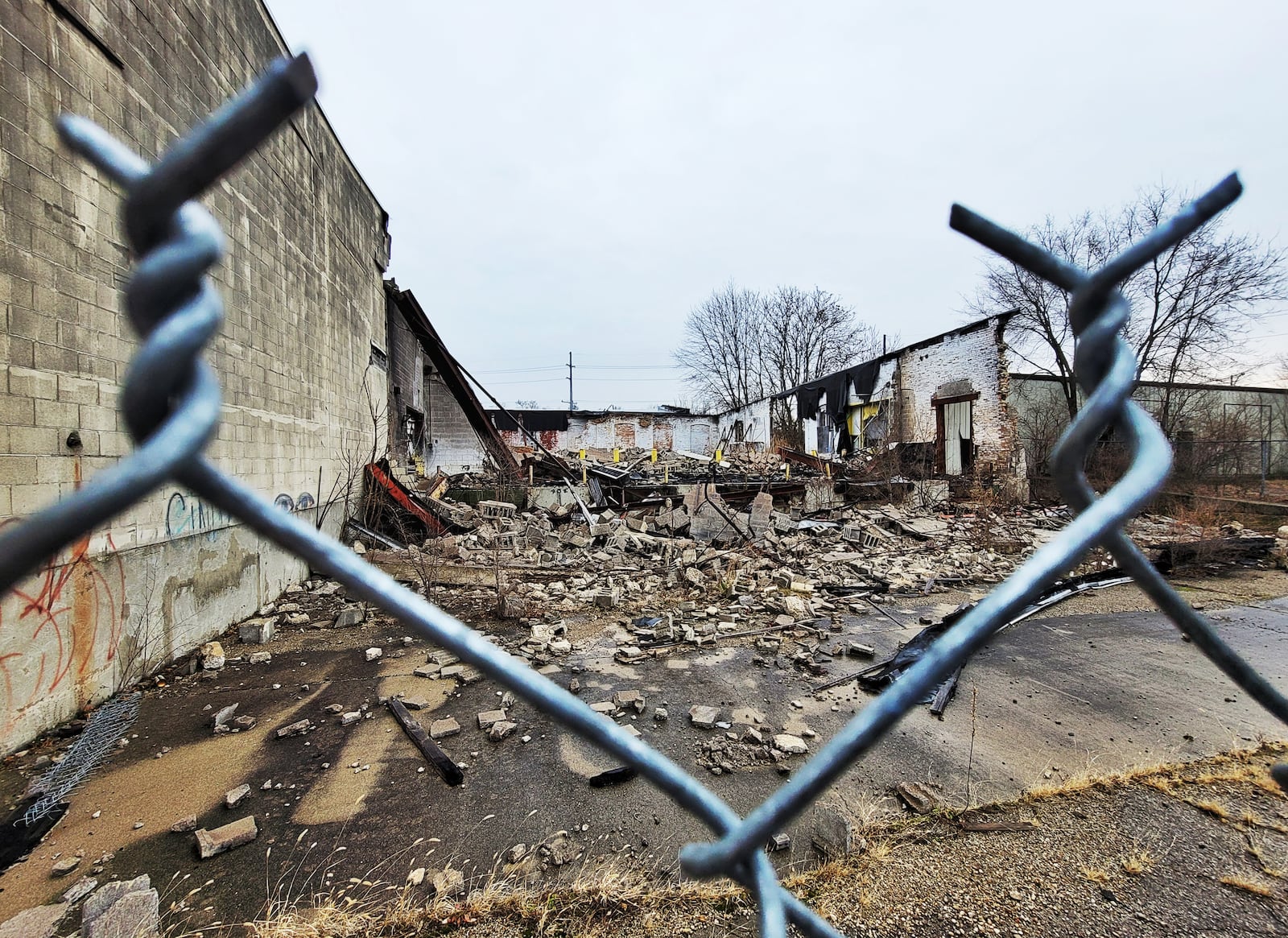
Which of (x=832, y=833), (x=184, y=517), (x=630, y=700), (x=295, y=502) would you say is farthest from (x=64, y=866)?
(x=295, y=502)

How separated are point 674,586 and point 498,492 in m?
5.38

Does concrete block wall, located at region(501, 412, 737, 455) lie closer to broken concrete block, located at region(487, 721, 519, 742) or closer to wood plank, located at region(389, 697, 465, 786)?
wood plank, located at region(389, 697, 465, 786)

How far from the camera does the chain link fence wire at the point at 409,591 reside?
→ 0.40m

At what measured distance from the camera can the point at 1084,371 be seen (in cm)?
58

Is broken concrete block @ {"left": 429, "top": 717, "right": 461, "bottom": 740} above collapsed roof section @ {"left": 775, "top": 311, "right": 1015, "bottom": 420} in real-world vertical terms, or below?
below

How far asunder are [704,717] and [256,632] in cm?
420

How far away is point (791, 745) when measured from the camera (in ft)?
10.6

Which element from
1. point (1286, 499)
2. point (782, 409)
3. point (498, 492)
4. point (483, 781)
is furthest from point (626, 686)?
point (782, 409)

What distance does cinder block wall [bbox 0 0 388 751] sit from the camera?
3.03 metres

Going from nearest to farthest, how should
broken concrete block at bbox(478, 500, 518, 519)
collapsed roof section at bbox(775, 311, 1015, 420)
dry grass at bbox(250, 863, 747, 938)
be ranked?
dry grass at bbox(250, 863, 747, 938) → broken concrete block at bbox(478, 500, 518, 519) → collapsed roof section at bbox(775, 311, 1015, 420)

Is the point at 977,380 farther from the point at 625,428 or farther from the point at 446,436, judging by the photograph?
the point at 625,428

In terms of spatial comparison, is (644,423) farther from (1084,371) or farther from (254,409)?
(1084,371)

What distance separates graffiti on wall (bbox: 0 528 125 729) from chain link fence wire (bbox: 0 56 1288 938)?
3797 mm

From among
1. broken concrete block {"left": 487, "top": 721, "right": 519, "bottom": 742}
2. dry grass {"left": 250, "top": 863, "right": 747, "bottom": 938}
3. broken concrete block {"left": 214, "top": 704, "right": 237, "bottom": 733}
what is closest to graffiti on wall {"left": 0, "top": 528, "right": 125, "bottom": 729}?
broken concrete block {"left": 214, "top": 704, "right": 237, "bottom": 733}
